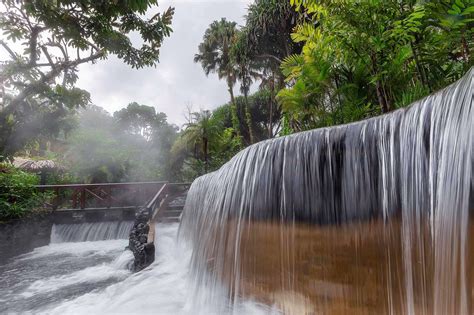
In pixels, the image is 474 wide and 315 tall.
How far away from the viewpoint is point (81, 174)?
1797 cm

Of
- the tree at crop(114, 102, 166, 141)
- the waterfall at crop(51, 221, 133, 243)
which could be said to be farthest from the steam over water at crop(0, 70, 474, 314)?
the tree at crop(114, 102, 166, 141)

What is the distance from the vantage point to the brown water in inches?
75.7

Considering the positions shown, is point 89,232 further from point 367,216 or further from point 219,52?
point 219,52

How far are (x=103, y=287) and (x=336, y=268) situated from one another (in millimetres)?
Answer: 4490

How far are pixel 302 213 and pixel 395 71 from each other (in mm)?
3632

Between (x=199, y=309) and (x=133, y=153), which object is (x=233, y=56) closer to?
(x=133, y=153)

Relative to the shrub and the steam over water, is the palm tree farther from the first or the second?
the steam over water

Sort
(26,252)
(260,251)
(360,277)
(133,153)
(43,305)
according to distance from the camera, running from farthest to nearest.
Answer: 1. (133,153)
2. (26,252)
3. (43,305)
4. (260,251)
5. (360,277)

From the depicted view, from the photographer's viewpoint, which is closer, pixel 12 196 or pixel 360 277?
pixel 360 277

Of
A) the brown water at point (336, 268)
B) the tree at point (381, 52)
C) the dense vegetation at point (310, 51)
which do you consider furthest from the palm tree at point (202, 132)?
the brown water at point (336, 268)

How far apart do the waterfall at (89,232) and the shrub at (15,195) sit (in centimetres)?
171

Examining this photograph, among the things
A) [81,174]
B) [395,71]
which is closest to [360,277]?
[395,71]

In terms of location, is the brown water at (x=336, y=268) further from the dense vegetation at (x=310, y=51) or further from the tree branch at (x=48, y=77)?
the tree branch at (x=48, y=77)

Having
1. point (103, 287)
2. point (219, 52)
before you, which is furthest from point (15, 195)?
point (219, 52)
